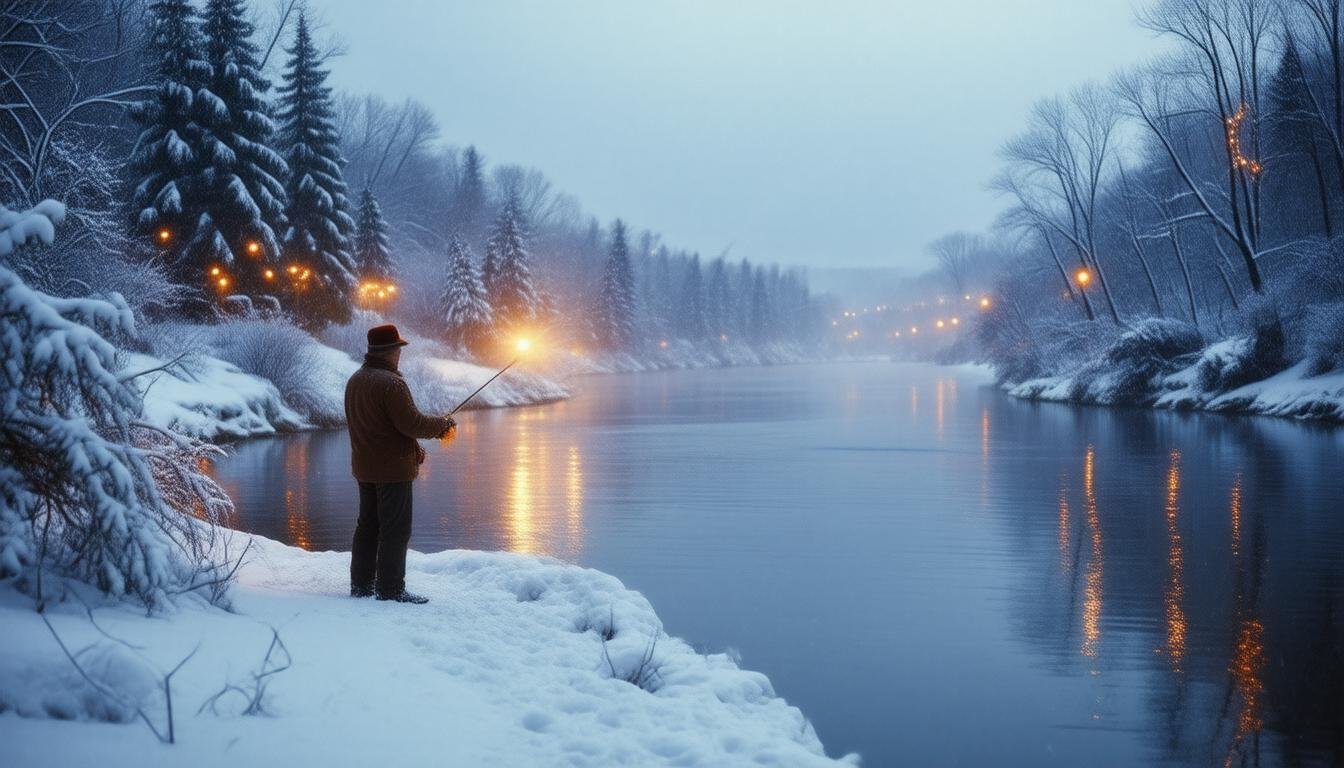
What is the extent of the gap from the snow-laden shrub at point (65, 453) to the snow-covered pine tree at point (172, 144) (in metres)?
29.6

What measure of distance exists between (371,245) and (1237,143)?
36531 mm

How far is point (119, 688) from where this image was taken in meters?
3.56

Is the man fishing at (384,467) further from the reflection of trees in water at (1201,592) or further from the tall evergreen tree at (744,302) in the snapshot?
the tall evergreen tree at (744,302)

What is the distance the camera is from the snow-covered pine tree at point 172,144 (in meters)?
31.2

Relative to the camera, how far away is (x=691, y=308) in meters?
106

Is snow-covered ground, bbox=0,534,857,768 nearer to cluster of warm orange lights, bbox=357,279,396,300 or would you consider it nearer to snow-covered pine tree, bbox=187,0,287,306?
snow-covered pine tree, bbox=187,0,287,306

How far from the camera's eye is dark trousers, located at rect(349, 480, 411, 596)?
610 centimetres

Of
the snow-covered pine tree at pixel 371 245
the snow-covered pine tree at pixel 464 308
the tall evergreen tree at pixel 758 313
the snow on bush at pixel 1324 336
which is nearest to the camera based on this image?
the snow on bush at pixel 1324 336

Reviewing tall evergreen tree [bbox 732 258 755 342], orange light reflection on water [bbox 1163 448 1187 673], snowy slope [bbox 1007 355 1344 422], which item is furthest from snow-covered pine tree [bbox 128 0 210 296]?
tall evergreen tree [bbox 732 258 755 342]

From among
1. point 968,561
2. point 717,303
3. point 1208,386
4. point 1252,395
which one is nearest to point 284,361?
point 968,561

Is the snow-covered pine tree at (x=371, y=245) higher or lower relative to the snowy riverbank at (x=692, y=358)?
higher

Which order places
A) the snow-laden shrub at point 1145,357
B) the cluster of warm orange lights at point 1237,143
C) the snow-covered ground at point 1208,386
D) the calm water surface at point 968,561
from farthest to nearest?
the snow-laden shrub at point 1145,357, the cluster of warm orange lights at point 1237,143, the snow-covered ground at point 1208,386, the calm water surface at point 968,561

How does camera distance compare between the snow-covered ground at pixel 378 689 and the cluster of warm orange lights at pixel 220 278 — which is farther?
→ the cluster of warm orange lights at pixel 220 278

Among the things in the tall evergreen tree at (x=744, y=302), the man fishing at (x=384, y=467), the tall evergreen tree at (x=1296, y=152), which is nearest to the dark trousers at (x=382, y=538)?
the man fishing at (x=384, y=467)
